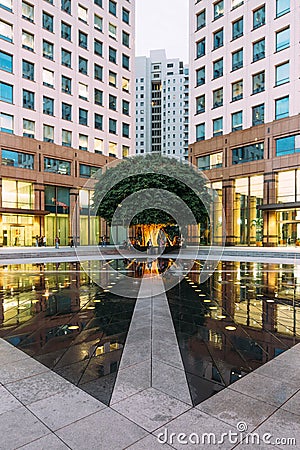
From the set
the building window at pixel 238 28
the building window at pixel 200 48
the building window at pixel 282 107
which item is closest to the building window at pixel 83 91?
the building window at pixel 200 48

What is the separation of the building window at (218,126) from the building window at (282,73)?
7594 millimetres

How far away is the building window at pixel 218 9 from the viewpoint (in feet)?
123

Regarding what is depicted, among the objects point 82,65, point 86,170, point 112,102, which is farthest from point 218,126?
point 82,65

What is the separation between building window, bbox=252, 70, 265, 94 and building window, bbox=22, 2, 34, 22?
86.7ft

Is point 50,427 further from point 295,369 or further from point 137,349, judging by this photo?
point 295,369

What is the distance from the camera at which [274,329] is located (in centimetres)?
616

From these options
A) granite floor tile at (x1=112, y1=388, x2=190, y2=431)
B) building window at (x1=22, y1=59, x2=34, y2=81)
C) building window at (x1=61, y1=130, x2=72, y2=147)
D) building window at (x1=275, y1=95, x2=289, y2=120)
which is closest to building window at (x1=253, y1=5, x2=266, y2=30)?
building window at (x1=275, y1=95, x2=289, y2=120)

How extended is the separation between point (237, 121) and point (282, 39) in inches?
356

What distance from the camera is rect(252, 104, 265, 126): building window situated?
33.8 metres

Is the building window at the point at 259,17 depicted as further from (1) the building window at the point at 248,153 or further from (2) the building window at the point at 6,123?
(2) the building window at the point at 6,123

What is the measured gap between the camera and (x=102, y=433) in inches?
116

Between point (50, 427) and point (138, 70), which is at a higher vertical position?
point (138, 70)

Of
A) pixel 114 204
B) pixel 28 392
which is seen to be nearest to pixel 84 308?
pixel 28 392

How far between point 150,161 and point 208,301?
16.6m
